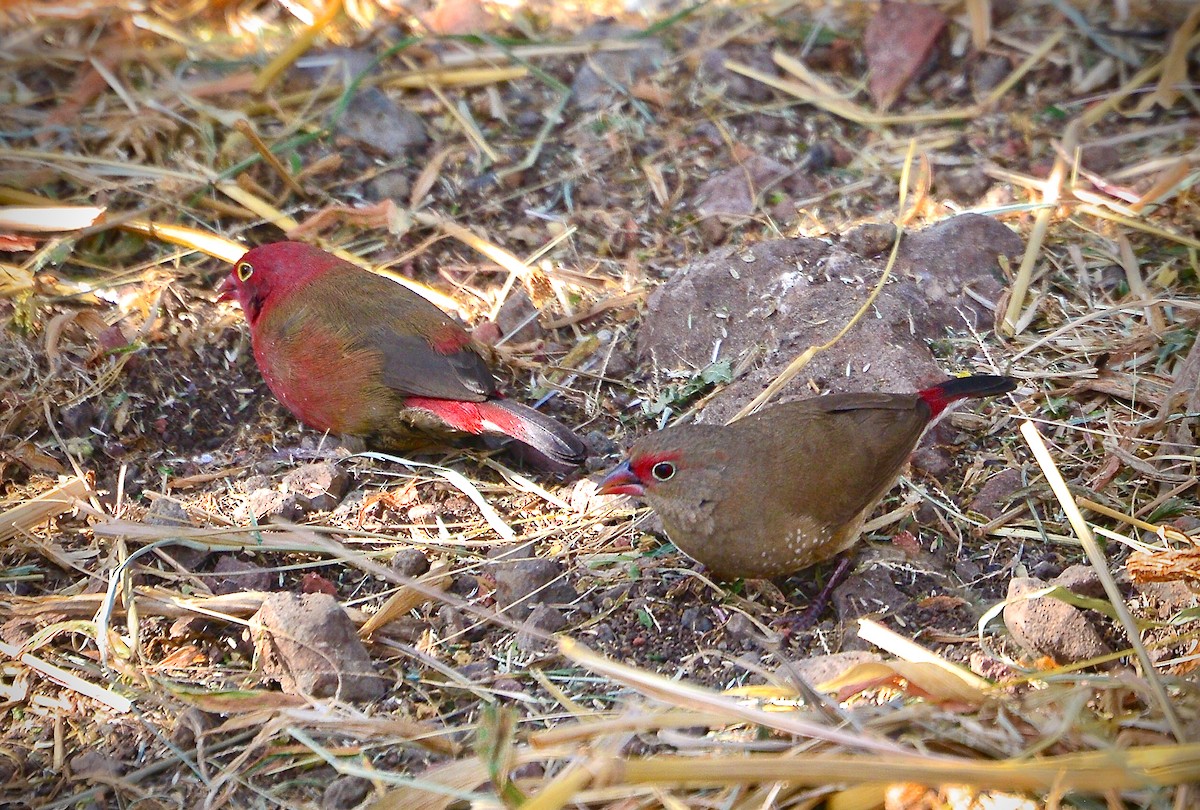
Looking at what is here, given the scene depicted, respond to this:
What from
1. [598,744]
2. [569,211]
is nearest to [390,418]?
[569,211]

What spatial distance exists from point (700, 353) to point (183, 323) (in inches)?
77.8

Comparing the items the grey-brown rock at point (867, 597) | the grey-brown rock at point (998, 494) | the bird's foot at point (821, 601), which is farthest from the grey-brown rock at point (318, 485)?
the grey-brown rock at point (998, 494)

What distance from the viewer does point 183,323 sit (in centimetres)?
456

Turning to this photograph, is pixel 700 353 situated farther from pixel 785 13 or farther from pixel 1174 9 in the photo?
pixel 1174 9

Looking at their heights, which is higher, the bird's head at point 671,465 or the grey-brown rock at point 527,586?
the bird's head at point 671,465

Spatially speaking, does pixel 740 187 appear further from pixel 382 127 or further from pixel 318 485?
pixel 318 485

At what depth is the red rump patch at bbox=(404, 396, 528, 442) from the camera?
12.9ft

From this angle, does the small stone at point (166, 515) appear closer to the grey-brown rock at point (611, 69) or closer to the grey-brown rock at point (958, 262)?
the grey-brown rock at point (958, 262)

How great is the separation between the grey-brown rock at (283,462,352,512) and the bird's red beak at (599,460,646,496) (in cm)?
93

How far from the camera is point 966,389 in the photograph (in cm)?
373

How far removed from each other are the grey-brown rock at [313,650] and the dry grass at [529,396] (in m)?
0.06

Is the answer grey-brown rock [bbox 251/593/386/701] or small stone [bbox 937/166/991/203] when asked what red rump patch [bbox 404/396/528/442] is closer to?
grey-brown rock [bbox 251/593/386/701]

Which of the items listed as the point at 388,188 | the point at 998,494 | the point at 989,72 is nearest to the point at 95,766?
the point at 998,494

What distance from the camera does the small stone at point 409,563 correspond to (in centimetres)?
359
